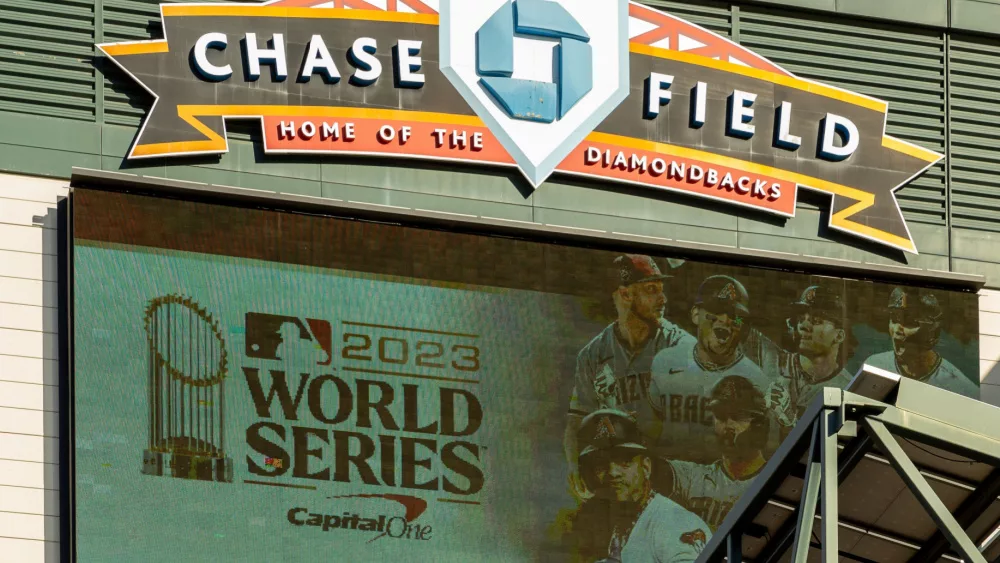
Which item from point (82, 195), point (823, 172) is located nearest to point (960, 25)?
point (823, 172)

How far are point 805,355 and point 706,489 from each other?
2.70 m

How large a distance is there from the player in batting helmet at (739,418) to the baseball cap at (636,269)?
1.82m

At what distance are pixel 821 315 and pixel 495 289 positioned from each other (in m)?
5.12

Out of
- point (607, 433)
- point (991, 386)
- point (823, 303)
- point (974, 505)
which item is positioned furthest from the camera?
point (991, 386)

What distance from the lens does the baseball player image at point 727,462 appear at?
28.5 metres

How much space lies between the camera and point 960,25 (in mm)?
32750

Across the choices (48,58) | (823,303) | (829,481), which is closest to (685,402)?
(823,303)

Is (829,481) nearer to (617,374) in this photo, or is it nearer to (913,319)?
(617,374)

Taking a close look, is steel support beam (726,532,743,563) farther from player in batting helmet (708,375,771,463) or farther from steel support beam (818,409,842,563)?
player in batting helmet (708,375,771,463)

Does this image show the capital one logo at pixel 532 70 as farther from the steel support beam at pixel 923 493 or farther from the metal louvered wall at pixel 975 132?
the steel support beam at pixel 923 493

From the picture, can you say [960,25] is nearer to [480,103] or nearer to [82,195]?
[480,103]

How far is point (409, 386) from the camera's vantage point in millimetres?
27734

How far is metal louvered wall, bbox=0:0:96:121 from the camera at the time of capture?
28.0 meters

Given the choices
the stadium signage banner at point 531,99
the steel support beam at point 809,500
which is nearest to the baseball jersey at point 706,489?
the stadium signage banner at point 531,99
